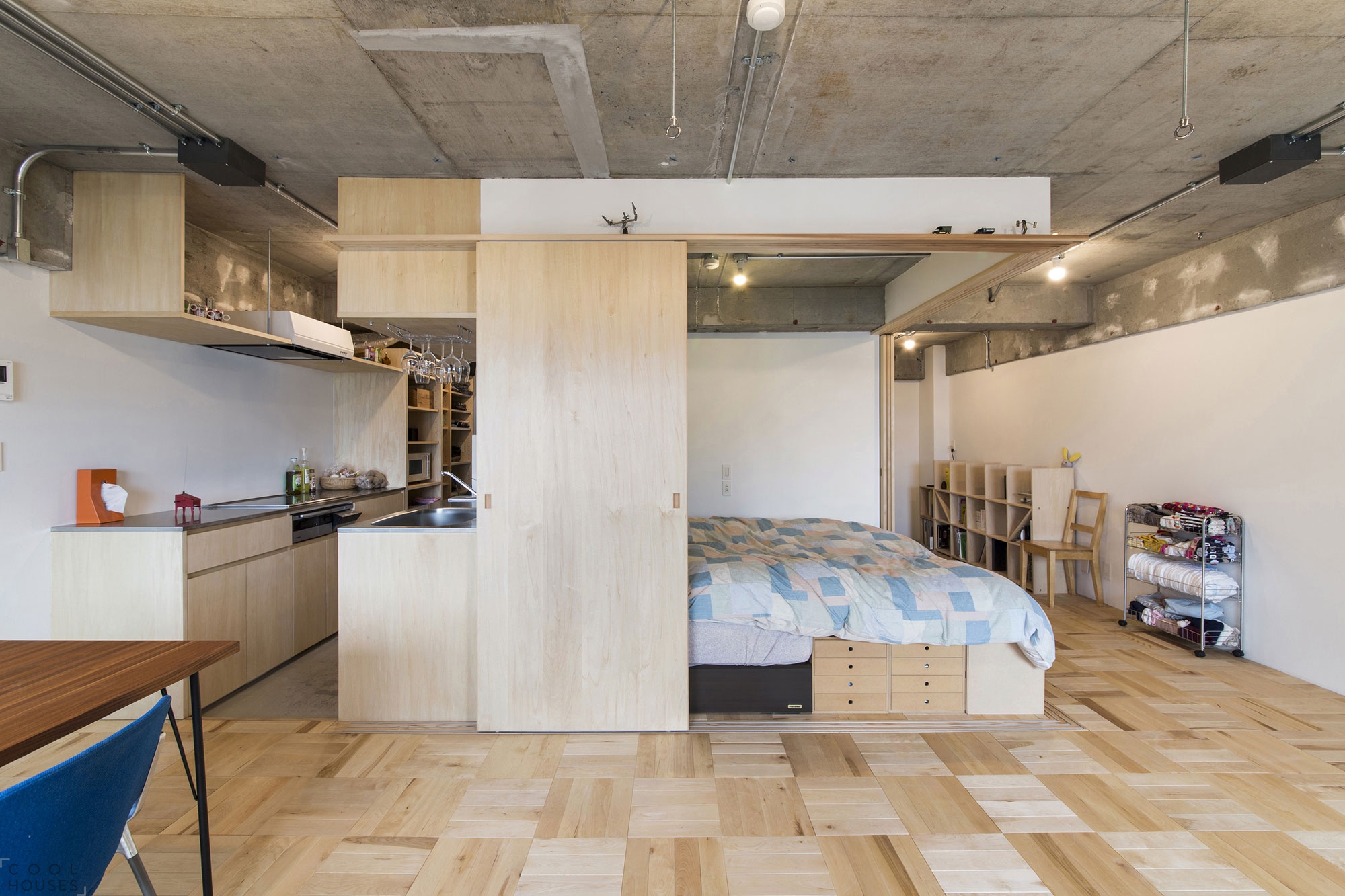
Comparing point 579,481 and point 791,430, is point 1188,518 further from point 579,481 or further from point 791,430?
point 579,481

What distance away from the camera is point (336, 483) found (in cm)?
465

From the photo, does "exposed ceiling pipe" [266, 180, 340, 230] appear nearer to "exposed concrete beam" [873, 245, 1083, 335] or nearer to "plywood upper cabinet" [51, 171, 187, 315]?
"plywood upper cabinet" [51, 171, 187, 315]

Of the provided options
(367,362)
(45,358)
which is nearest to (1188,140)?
(367,362)

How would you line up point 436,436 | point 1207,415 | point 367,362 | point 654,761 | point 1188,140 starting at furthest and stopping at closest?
point 436,436
point 367,362
point 1207,415
point 1188,140
point 654,761

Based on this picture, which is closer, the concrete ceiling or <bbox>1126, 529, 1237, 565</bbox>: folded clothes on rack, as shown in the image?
the concrete ceiling

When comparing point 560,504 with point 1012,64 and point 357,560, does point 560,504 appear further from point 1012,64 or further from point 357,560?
point 1012,64

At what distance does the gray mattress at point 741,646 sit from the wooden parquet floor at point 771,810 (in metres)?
0.33

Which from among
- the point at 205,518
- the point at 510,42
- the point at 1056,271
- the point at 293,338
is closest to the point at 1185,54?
the point at 1056,271

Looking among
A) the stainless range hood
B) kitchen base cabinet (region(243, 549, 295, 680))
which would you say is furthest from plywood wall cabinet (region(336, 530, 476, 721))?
the stainless range hood

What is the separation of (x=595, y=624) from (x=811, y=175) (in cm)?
243

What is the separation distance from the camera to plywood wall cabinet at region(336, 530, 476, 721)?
2.78m

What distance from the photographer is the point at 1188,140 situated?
2.64 meters

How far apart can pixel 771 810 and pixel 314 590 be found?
324 centimetres

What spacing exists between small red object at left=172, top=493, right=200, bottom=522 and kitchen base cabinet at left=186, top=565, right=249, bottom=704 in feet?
1.08
